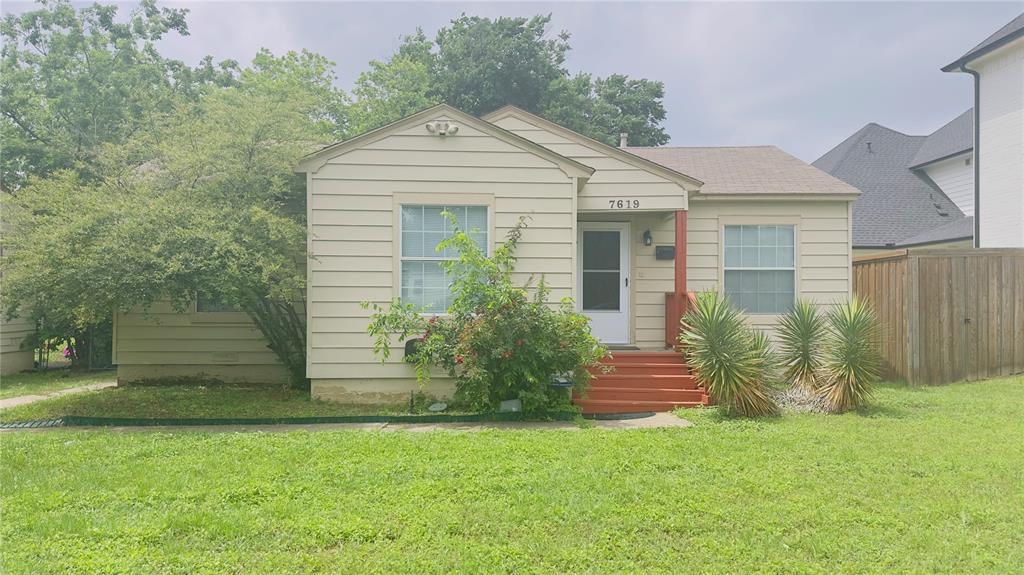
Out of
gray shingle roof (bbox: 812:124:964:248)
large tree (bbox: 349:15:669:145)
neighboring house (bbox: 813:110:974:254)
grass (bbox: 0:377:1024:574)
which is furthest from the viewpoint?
large tree (bbox: 349:15:669:145)

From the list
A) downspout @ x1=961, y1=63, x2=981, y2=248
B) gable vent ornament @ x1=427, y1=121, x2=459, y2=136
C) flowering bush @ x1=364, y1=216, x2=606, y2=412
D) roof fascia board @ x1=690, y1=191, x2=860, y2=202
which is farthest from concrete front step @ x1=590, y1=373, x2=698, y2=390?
downspout @ x1=961, y1=63, x2=981, y2=248

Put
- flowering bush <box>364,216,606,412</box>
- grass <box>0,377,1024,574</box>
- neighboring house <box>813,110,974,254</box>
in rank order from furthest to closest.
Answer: neighboring house <box>813,110,974,254</box> → flowering bush <box>364,216,606,412</box> → grass <box>0,377,1024,574</box>

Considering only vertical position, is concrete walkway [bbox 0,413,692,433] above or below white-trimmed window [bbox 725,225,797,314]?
below

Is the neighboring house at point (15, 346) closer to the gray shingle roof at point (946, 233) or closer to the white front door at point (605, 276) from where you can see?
the white front door at point (605, 276)

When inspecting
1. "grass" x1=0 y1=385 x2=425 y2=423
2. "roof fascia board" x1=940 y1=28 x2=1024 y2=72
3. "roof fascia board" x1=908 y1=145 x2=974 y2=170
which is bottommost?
"grass" x1=0 y1=385 x2=425 y2=423

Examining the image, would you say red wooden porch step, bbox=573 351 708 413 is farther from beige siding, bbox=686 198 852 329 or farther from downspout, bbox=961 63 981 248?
downspout, bbox=961 63 981 248

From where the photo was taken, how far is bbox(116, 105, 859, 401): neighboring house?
7.93 meters

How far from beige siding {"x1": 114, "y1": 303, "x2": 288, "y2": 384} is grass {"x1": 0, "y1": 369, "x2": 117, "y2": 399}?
1.40 m

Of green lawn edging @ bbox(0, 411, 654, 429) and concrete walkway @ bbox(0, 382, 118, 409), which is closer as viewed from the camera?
green lawn edging @ bbox(0, 411, 654, 429)

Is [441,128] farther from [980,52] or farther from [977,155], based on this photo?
[977,155]

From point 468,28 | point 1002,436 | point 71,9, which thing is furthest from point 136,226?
point 468,28

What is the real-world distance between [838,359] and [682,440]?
2.95 meters

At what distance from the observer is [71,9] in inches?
770

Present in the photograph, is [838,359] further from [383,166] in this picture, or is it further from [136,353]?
[136,353]
